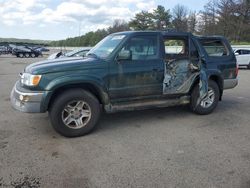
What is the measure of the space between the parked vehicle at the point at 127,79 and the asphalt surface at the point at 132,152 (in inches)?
16.3

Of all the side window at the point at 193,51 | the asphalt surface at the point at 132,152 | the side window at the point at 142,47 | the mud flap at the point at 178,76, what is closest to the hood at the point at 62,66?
the side window at the point at 142,47

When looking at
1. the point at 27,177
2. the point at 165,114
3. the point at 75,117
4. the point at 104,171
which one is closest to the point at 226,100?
the point at 165,114

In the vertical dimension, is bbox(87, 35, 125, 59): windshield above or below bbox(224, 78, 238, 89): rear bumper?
above

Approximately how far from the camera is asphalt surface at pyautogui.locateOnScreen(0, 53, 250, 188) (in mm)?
3865

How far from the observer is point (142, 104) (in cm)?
613

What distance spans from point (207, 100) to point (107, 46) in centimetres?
258

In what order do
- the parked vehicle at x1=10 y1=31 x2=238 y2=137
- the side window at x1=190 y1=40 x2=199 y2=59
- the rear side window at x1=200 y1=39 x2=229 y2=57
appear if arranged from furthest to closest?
the rear side window at x1=200 y1=39 x2=229 y2=57, the side window at x1=190 y1=40 x2=199 y2=59, the parked vehicle at x1=10 y1=31 x2=238 y2=137

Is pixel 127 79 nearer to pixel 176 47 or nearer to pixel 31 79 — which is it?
pixel 176 47

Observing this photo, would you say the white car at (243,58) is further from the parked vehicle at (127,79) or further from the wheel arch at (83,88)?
the wheel arch at (83,88)

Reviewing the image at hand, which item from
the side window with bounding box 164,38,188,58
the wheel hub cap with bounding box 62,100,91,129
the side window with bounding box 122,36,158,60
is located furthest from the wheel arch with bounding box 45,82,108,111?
the side window with bounding box 164,38,188,58

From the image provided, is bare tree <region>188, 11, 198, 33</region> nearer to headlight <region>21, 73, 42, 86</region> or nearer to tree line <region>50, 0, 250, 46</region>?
tree line <region>50, 0, 250, 46</region>

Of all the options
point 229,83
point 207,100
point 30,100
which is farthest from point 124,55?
point 229,83

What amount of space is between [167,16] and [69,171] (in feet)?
254

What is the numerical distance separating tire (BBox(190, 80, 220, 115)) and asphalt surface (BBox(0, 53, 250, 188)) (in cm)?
17
